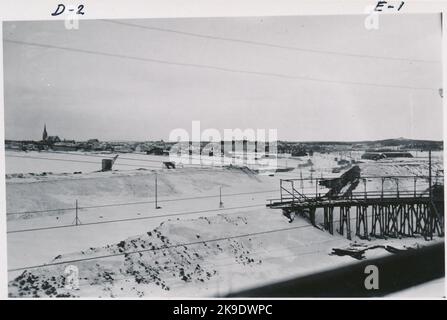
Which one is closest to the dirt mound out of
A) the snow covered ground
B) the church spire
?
the snow covered ground

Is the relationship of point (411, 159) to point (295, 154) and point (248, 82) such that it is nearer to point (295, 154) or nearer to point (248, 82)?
point (295, 154)

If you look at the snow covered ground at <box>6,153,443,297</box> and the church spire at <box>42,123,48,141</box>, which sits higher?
the church spire at <box>42,123,48,141</box>

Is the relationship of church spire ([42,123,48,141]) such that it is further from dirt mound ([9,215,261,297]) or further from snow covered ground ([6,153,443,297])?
dirt mound ([9,215,261,297])

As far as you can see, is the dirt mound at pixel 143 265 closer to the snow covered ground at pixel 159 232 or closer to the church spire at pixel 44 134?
the snow covered ground at pixel 159 232

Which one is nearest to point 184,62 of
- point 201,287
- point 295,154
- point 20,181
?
point 295,154

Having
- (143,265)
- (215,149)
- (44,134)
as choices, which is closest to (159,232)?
(143,265)

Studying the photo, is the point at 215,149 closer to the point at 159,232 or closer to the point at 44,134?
the point at 159,232
